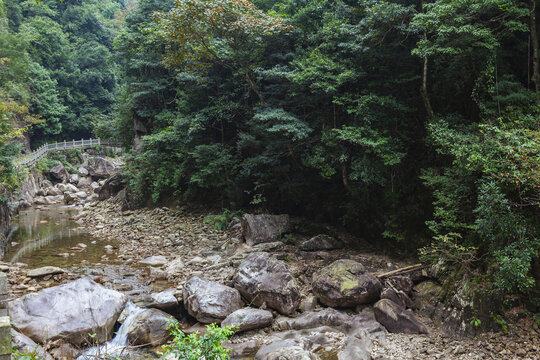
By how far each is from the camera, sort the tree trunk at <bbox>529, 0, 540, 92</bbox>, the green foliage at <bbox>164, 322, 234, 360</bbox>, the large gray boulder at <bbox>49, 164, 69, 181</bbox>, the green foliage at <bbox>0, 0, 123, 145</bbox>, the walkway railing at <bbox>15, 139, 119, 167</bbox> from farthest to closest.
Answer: the green foliage at <bbox>0, 0, 123, 145</bbox>, the large gray boulder at <bbox>49, 164, 69, 181</bbox>, the walkway railing at <bbox>15, 139, 119, 167</bbox>, the tree trunk at <bbox>529, 0, 540, 92</bbox>, the green foliage at <bbox>164, 322, 234, 360</bbox>

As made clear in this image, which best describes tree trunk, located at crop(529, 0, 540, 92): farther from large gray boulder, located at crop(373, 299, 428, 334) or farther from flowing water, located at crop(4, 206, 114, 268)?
flowing water, located at crop(4, 206, 114, 268)

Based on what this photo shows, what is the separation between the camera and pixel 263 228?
10234mm

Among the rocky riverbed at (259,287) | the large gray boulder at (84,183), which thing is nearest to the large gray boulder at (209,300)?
the rocky riverbed at (259,287)

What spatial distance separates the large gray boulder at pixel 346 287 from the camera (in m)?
6.80

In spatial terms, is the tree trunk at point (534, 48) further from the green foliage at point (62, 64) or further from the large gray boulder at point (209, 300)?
the green foliage at point (62, 64)

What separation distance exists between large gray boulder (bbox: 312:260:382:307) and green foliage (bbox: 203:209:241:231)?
568 centimetres

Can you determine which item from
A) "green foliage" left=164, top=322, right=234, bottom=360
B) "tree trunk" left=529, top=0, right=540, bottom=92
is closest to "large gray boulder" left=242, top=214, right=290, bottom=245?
"green foliage" left=164, top=322, right=234, bottom=360

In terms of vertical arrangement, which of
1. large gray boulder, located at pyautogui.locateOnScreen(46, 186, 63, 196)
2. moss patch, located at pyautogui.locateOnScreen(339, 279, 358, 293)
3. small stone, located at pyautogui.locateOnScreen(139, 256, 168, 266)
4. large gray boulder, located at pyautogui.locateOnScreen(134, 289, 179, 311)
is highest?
moss patch, located at pyautogui.locateOnScreen(339, 279, 358, 293)

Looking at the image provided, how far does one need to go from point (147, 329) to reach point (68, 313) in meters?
1.42

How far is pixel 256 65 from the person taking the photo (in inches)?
435

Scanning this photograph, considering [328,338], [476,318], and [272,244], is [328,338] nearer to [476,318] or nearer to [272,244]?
[476,318]

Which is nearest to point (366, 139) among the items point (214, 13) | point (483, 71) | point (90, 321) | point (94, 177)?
point (483, 71)

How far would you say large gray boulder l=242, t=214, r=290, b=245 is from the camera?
1004 cm

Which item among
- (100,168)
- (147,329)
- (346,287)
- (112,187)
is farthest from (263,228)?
(100,168)
